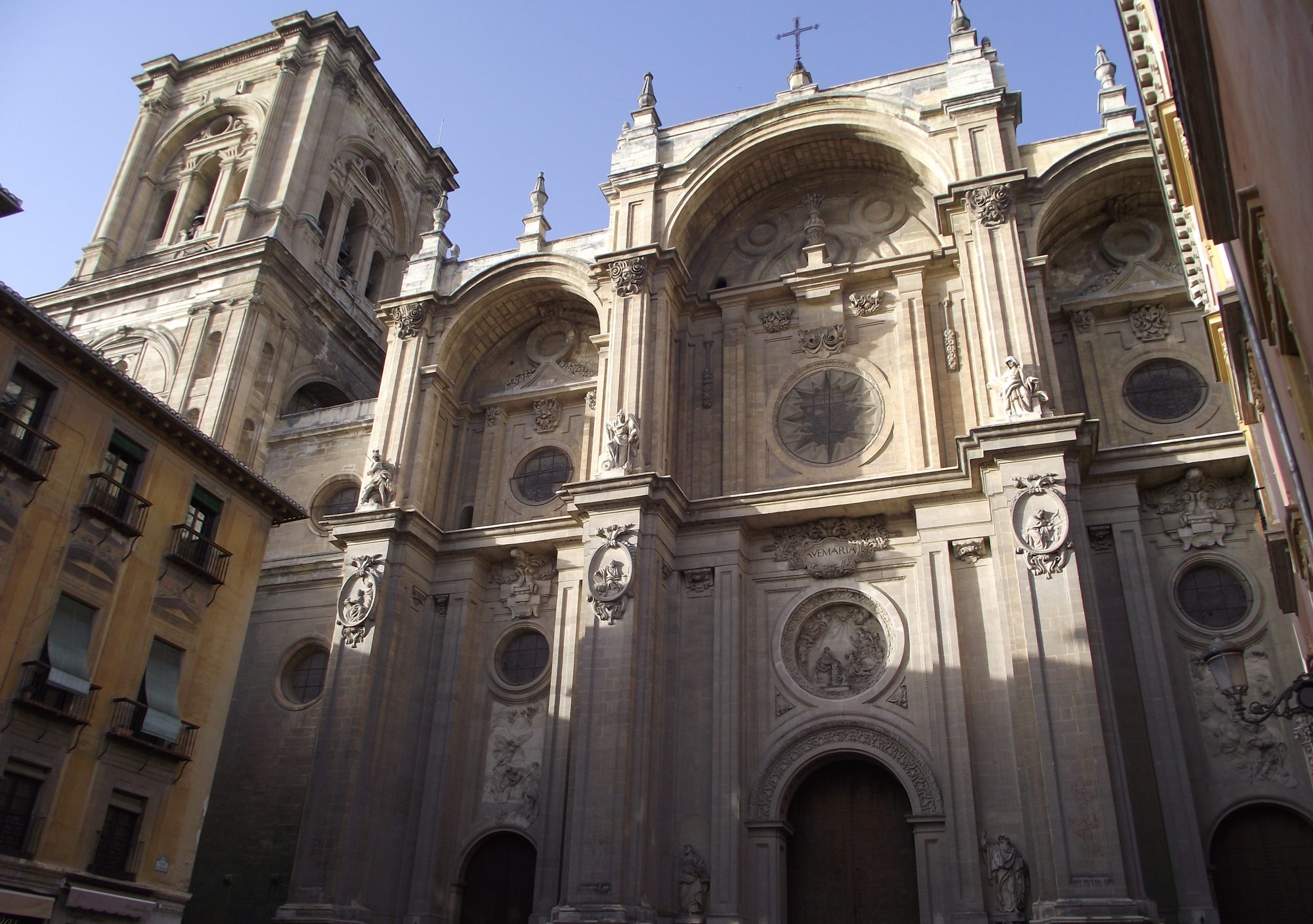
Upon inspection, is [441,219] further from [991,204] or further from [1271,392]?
[1271,392]

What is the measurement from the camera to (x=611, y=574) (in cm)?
2055

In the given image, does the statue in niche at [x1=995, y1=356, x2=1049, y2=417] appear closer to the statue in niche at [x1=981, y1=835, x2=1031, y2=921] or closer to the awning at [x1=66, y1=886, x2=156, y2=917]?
the statue in niche at [x1=981, y1=835, x2=1031, y2=921]

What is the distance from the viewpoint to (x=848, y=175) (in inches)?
1016

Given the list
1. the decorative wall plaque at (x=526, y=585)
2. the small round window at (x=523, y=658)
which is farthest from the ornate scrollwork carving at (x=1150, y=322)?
the small round window at (x=523, y=658)

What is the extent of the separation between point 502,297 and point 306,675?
10.0 meters

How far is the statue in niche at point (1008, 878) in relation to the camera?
1658cm

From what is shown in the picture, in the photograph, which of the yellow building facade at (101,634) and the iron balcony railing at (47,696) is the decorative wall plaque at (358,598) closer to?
the yellow building facade at (101,634)

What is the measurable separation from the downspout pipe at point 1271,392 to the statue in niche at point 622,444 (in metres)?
12.0

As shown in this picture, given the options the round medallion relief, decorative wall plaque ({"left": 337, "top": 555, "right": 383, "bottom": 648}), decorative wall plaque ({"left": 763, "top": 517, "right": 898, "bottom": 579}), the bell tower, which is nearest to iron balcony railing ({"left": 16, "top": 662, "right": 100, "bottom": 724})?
decorative wall plaque ({"left": 337, "top": 555, "right": 383, "bottom": 648})

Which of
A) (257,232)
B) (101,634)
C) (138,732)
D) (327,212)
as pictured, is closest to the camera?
(101,634)

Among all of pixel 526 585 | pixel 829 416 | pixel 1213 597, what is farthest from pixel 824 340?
pixel 1213 597

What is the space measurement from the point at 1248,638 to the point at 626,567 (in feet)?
35.1

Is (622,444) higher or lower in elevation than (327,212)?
lower

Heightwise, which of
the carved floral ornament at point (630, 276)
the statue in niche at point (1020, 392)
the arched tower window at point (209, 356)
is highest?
the arched tower window at point (209, 356)
